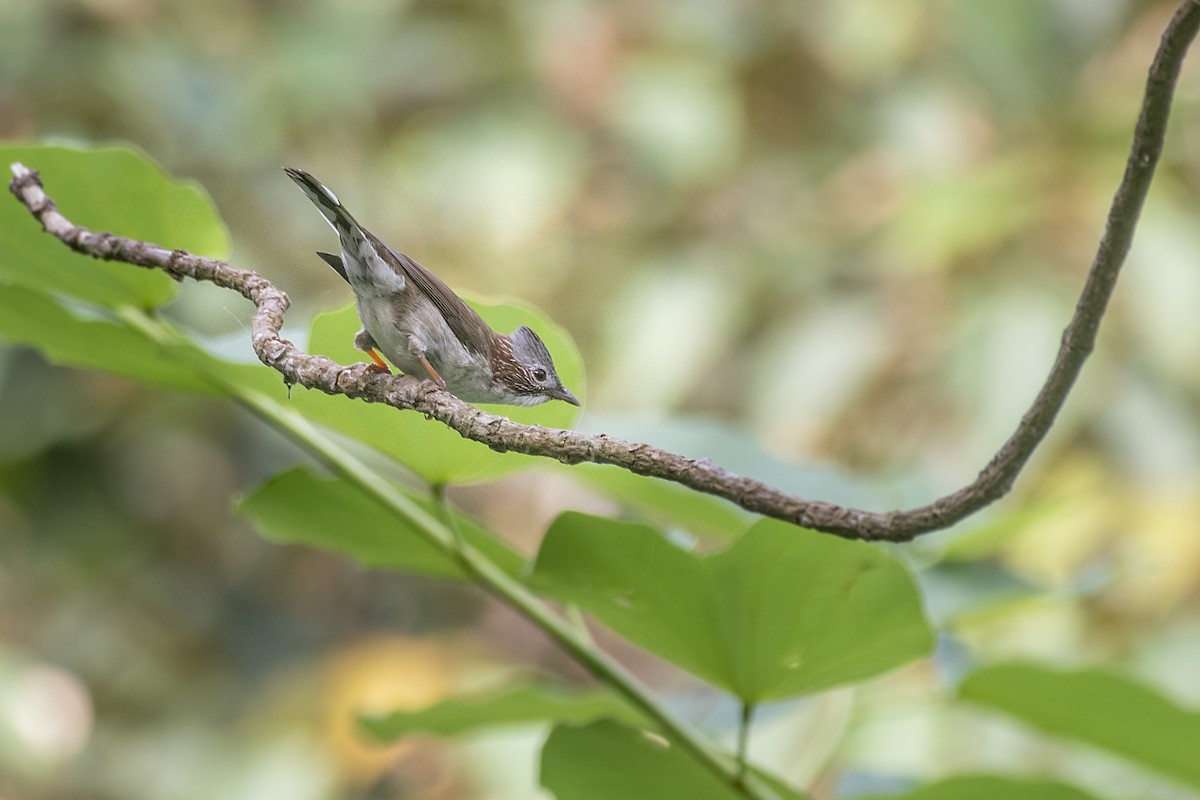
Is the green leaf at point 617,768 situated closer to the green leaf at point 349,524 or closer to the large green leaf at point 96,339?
the green leaf at point 349,524

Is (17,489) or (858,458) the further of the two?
(858,458)

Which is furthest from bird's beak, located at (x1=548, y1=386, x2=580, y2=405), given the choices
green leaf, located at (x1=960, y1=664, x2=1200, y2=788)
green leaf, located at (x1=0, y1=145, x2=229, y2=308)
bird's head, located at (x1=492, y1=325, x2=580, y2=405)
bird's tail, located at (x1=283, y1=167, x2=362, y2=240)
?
green leaf, located at (x1=960, y1=664, x2=1200, y2=788)

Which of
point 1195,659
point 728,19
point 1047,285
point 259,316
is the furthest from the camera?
point 728,19

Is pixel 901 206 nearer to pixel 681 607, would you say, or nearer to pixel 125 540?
pixel 125 540

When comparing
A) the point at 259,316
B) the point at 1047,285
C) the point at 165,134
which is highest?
the point at 1047,285

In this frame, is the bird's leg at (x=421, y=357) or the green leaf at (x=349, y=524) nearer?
the bird's leg at (x=421, y=357)

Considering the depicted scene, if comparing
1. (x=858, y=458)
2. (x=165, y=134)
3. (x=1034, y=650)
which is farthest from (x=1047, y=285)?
(x=165, y=134)

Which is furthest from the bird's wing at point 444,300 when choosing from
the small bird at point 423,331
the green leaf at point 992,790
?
the green leaf at point 992,790

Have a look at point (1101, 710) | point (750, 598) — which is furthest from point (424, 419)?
point (1101, 710)

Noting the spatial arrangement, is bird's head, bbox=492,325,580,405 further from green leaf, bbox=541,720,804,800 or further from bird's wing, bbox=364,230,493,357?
green leaf, bbox=541,720,804,800
